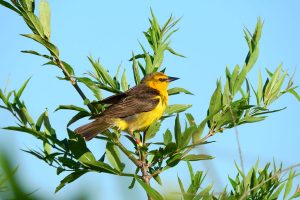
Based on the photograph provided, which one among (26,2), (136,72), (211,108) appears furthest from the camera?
(136,72)

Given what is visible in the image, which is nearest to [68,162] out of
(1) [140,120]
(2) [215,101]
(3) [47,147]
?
(3) [47,147]

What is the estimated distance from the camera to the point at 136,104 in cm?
611

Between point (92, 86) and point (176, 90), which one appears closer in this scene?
point (92, 86)

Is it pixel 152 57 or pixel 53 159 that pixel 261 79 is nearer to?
pixel 152 57

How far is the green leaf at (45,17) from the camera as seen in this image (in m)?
2.91

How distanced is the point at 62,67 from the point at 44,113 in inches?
12.2

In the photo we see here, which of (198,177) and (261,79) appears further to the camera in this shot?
(261,79)

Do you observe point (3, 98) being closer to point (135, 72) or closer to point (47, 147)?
point (47, 147)

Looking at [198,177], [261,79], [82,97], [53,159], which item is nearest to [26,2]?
[82,97]

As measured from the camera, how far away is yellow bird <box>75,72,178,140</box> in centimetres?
463

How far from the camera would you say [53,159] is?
8.87ft

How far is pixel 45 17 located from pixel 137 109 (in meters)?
3.22

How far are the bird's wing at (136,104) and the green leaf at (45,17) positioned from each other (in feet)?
7.65

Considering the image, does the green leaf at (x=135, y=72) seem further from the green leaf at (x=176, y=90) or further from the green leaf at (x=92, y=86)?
the green leaf at (x=92, y=86)
